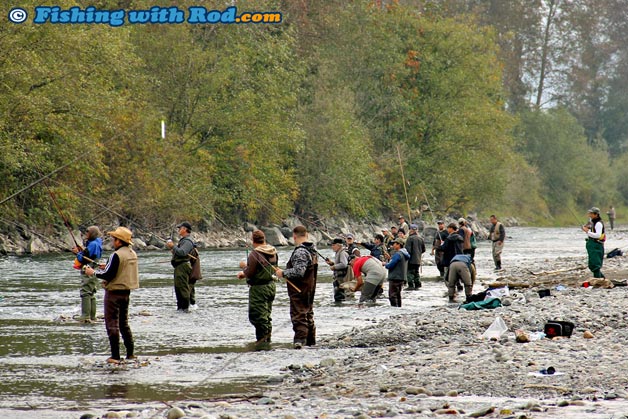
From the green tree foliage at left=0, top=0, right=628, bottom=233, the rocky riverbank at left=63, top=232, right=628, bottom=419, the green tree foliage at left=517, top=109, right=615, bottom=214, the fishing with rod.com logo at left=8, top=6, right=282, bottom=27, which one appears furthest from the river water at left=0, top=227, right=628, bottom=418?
the green tree foliage at left=517, top=109, right=615, bottom=214

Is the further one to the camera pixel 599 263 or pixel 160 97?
pixel 160 97

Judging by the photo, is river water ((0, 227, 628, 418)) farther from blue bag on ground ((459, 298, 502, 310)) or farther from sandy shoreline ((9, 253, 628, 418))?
blue bag on ground ((459, 298, 502, 310))

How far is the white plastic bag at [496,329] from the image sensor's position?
44.7 ft

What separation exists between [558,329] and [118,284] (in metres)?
5.10

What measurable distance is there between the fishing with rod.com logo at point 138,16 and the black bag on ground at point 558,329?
2385cm

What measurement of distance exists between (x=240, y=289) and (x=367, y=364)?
1145 cm

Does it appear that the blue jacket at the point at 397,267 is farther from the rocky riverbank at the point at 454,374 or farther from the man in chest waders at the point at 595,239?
the man in chest waders at the point at 595,239

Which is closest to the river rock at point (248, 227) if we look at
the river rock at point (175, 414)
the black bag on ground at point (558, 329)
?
the black bag on ground at point (558, 329)

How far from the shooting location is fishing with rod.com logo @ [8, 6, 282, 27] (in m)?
33.9

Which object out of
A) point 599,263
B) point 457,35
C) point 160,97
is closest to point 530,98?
point 457,35

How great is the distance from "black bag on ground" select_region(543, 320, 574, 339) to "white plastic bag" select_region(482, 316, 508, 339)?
613 millimetres

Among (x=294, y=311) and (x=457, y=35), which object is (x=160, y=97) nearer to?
(x=457, y=35)

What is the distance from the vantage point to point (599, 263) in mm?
21750

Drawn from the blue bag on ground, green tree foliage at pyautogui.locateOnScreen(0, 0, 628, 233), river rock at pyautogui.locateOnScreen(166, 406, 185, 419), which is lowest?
river rock at pyautogui.locateOnScreen(166, 406, 185, 419)
